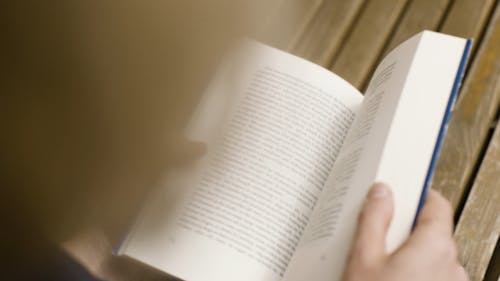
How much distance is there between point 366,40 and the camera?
0.74 m

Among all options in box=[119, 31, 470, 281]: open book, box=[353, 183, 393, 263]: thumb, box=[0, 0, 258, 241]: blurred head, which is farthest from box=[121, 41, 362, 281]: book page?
box=[0, 0, 258, 241]: blurred head

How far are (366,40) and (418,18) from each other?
0.28 feet

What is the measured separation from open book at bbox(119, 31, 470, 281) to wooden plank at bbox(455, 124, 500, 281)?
6.8 inches

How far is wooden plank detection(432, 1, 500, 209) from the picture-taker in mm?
664

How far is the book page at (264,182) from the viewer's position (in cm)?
53

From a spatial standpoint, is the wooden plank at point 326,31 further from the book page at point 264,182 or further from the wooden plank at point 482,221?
the wooden plank at point 482,221

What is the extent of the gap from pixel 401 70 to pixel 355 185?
14cm

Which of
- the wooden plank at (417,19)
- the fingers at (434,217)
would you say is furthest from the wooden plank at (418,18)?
the fingers at (434,217)

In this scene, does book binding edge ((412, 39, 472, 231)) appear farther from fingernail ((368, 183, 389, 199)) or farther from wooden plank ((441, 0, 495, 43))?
wooden plank ((441, 0, 495, 43))

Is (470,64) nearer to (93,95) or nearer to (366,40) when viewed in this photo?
(366,40)

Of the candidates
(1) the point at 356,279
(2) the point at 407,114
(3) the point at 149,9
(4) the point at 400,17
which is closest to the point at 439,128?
(2) the point at 407,114

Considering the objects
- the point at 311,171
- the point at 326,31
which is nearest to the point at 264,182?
the point at 311,171

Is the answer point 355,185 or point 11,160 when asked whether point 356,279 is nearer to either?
point 355,185

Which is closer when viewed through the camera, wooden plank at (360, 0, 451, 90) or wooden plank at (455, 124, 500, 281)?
wooden plank at (455, 124, 500, 281)
